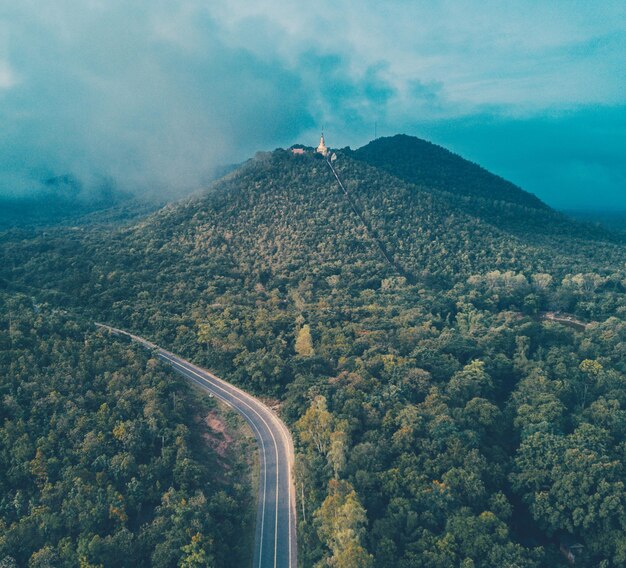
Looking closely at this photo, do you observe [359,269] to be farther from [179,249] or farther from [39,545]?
[39,545]

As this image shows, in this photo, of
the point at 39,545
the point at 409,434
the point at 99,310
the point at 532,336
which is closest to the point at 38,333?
the point at 99,310

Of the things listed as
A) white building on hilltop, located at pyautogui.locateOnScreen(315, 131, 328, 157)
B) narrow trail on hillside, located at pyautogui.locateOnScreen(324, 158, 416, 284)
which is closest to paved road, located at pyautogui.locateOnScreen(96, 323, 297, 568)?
narrow trail on hillside, located at pyautogui.locateOnScreen(324, 158, 416, 284)

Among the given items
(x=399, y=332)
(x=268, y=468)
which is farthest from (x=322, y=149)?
(x=268, y=468)

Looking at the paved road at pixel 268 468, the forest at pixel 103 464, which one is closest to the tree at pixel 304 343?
the paved road at pixel 268 468

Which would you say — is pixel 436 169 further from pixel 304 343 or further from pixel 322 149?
pixel 304 343

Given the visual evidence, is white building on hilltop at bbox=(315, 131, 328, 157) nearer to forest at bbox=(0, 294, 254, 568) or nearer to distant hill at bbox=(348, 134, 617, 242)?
distant hill at bbox=(348, 134, 617, 242)

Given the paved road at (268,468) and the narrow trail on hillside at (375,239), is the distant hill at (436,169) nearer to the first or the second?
the narrow trail on hillside at (375,239)

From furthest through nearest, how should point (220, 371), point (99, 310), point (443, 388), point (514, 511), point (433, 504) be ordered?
point (99, 310)
point (220, 371)
point (443, 388)
point (514, 511)
point (433, 504)
